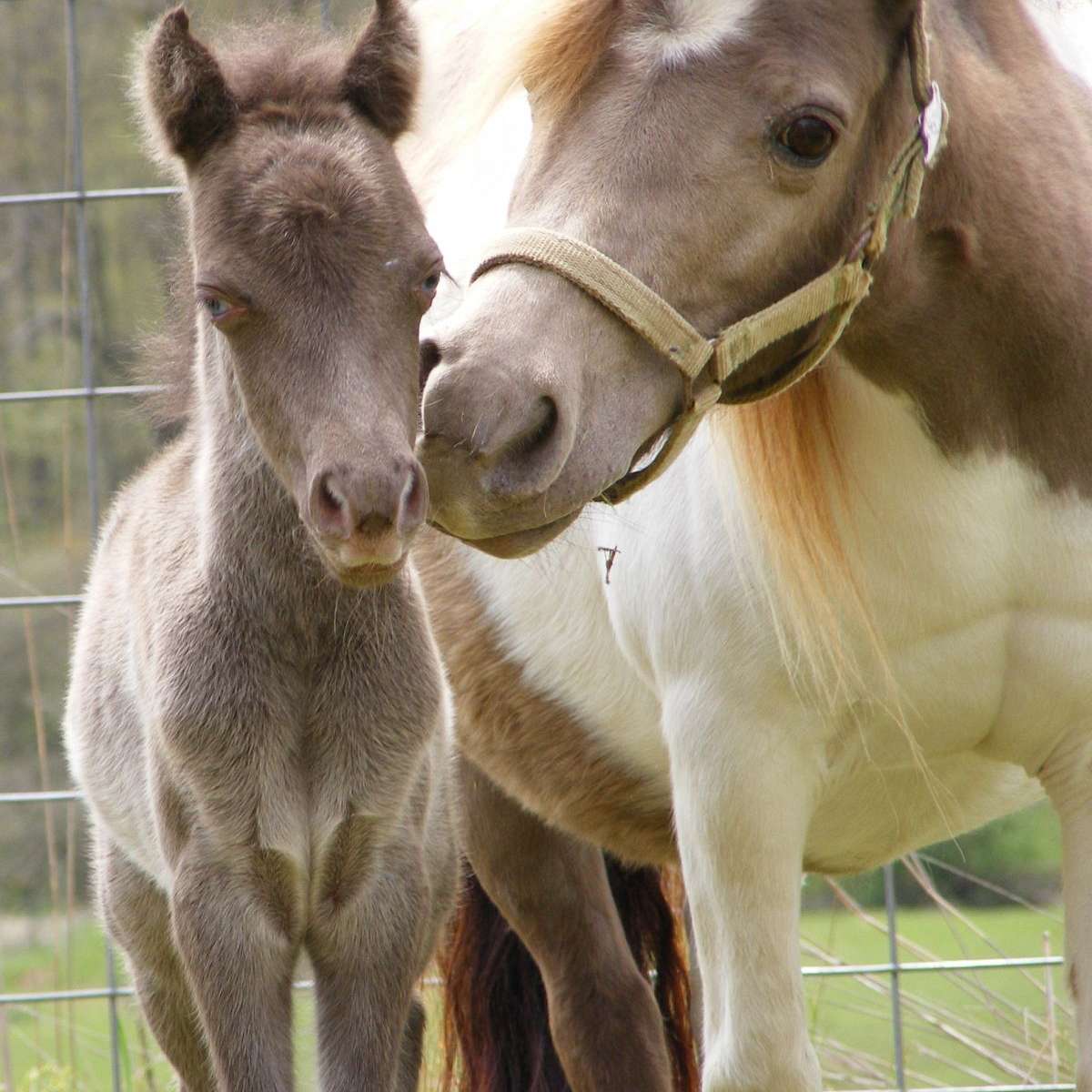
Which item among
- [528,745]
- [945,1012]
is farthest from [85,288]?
[945,1012]

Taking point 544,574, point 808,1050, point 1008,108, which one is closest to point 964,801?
point 808,1050

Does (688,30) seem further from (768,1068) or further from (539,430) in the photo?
(768,1068)

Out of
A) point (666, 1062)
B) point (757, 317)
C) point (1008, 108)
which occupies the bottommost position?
point (666, 1062)

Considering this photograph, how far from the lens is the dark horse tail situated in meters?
2.99

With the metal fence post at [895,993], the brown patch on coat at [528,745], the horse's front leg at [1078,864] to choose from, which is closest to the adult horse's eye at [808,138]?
the horse's front leg at [1078,864]

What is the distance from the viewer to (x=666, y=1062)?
2.74 metres

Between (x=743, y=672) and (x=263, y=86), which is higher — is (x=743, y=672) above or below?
below

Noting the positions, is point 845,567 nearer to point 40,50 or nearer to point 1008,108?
point 1008,108

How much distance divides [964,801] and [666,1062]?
748 millimetres

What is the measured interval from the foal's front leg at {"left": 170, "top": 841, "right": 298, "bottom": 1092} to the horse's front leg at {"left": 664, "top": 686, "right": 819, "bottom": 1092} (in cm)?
48

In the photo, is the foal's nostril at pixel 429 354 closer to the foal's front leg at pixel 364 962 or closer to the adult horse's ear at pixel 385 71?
the adult horse's ear at pixel 385 71

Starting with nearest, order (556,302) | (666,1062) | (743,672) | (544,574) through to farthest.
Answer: (556,302)
(743,672)
(544,574)
(666,1062)

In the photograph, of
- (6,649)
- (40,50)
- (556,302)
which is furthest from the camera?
(6,649)

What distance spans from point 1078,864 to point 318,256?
1156mm
